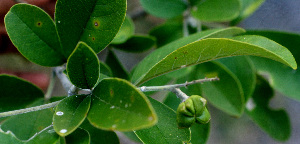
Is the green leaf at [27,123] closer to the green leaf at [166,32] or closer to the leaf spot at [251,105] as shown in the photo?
the green leaf at [166,32]

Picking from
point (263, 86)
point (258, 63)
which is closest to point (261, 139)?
point (263, 86)

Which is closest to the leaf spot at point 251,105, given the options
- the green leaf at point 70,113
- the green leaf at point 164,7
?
the green leaf at point 164,7

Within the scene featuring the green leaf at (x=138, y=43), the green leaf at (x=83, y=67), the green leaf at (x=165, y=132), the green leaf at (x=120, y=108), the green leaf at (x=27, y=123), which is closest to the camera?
the green leaf at (x=120, y=108)

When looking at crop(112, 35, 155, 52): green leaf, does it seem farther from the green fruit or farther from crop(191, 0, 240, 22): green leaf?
the green fruit

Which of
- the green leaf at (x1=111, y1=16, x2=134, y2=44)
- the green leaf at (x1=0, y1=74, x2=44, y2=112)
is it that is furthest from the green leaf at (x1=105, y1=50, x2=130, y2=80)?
the green leaf at (x1=0, y1=74, x2=44, y2=112)

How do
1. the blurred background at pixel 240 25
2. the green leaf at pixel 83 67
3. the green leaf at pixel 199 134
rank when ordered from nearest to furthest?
the green leaf at pixel 83 67
the green leaf at pixel 199 134
the blurred background at pixel 240 25

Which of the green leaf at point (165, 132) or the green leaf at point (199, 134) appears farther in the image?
the green leaf at point (199, 134)
